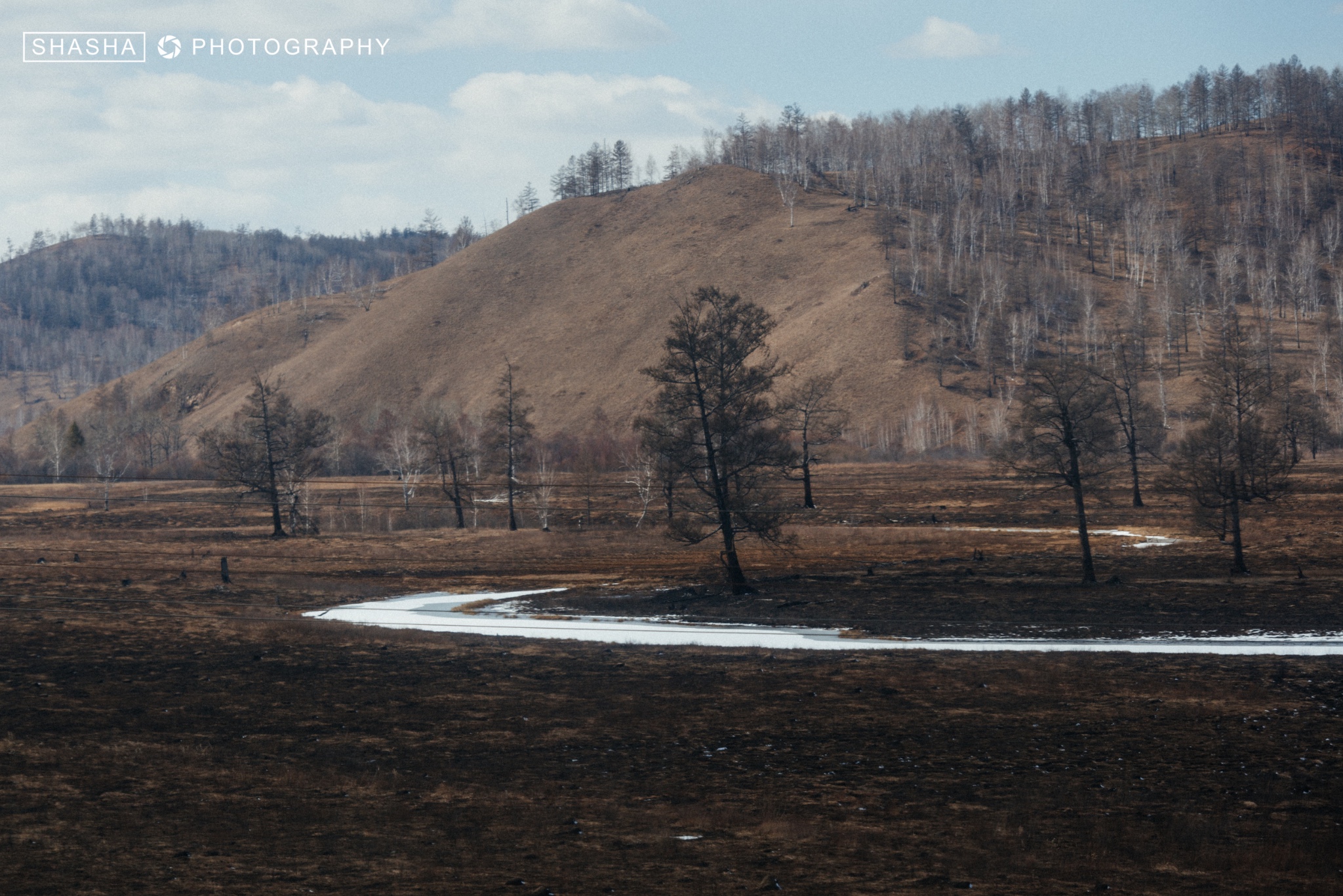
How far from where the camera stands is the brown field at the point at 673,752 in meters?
11.3

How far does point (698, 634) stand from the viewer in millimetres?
31656

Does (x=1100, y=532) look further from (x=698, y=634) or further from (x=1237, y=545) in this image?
(x=698, y=634)

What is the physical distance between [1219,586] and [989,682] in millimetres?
19410

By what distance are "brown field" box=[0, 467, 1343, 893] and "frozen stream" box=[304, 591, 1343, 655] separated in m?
1.59

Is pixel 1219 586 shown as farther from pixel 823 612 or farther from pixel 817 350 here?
pixel 817 350

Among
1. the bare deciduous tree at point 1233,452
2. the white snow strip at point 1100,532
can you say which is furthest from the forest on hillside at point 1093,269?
the bare deciduous tree at point 1233,452

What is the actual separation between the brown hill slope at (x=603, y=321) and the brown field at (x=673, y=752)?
105173 millimetres

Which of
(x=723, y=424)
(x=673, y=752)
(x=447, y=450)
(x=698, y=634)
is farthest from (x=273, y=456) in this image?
(x=673, y=752)

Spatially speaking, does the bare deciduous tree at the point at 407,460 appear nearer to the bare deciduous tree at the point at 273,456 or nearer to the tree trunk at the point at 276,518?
the bare deciduous tree at the point at 273,456

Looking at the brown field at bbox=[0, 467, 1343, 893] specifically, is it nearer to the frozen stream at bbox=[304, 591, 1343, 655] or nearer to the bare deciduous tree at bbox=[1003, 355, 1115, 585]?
the frozen stream at bbox=[304, 591, 1343, 655]

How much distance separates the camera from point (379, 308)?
652 feet

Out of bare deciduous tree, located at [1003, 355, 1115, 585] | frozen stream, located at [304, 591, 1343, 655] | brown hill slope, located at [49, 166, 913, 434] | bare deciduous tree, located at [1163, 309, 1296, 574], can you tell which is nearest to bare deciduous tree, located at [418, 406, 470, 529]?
frozen stream, located at [304, 591, 1343, 655]

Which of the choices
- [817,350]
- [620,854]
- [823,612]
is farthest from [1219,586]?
[817,350]

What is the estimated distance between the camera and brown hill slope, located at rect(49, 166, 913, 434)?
479 ft
